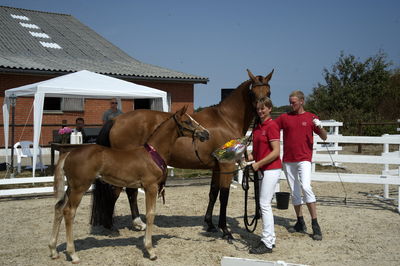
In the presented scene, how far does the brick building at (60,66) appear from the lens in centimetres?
1555

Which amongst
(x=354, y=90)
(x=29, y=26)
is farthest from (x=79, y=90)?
(x=354, y=90)

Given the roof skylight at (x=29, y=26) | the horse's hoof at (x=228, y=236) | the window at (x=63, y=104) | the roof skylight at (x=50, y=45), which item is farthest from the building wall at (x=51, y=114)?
the horse's hoof at (x=228, y=236)

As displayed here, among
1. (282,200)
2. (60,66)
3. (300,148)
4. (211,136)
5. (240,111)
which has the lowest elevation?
(282,200)

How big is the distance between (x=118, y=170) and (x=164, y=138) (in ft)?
2.24

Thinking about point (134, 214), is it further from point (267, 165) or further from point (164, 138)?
point (267, 165)

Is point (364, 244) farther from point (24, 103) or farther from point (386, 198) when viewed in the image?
point (24, 103)

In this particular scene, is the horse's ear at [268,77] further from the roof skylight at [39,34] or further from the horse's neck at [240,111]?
the roof skylight at [39,34]

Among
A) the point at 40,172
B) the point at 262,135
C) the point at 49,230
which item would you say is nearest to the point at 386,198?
the point at 262,135

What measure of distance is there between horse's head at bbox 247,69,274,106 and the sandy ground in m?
2.06

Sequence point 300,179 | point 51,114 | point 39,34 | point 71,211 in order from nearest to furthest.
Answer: point 71,211
point 300,179
point 51,114
point 39,34

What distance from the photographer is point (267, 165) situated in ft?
14.9

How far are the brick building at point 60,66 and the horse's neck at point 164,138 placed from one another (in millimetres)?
10499

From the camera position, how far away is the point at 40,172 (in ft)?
35.9

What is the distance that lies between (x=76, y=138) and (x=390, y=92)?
21.9 meters
